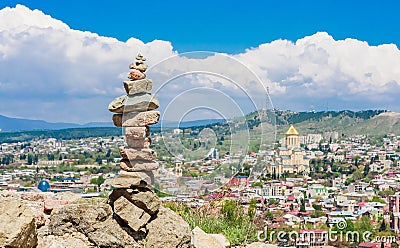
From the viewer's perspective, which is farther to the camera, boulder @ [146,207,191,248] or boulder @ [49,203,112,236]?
boulder @ [146,207,191,248]

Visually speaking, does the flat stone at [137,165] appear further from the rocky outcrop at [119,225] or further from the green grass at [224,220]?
the green grass at [224,220]

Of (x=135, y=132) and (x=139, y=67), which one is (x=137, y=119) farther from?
(x=139, y=67)

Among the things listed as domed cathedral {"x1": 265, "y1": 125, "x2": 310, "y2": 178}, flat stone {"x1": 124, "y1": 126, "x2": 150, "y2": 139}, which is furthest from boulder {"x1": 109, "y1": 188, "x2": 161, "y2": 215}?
domed cathedral {"x1": 265, "y1": 125, "x2": 310, "y2": 178}

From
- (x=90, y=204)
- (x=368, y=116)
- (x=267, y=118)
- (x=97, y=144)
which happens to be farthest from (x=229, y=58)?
(x=97, y=144)

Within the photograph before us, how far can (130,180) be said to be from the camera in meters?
6.12

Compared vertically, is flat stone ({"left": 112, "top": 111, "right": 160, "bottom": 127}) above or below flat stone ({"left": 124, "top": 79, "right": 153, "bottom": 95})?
below

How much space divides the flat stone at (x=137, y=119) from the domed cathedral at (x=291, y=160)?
37.0 feet

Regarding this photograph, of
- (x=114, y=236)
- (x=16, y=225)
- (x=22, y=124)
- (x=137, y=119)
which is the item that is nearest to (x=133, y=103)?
(x=137, y=119)

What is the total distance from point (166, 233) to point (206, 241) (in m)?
0.96

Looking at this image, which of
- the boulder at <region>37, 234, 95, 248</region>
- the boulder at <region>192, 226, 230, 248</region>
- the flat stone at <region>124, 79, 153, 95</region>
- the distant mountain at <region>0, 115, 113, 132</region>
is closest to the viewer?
the boulder at <region>37, 234, 95, 248</region>

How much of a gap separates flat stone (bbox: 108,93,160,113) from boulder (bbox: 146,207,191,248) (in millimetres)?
1310

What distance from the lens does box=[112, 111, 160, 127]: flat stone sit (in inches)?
244

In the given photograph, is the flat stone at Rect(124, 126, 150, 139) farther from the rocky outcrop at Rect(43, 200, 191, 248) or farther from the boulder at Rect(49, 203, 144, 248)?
the boulder at Rect(49, 203, 144, 248)

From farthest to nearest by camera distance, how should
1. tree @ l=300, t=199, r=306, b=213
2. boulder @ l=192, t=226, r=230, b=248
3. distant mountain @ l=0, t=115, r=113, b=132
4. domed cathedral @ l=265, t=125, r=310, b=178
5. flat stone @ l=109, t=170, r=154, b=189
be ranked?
distant mountain @ l=0, t=115, r=113, b=132, domed cathedral @ l=265, t=125, r=310, b=178, tree @ l=300, t=199, r=306, b=213, boulder @ l=192, t=226, r=230, b=248, flat stone @ l=109, t=170, r=154, b=189
